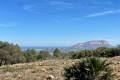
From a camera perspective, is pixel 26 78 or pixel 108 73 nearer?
pixel 108 73

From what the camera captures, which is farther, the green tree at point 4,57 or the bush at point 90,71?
the green tree at point 4,57

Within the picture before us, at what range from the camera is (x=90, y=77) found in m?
11.0

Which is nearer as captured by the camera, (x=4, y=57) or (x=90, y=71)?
(x=90, y=71)

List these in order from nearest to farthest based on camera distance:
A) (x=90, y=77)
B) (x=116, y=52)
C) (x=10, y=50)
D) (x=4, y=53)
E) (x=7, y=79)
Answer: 1. (x=90, y=77)
2. (x=7, y=79)
3. (x=116, y=52)
4. (x=4, y=53)
5. (x=10, y=50)

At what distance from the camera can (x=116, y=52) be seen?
110 ft

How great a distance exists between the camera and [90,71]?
433 inches

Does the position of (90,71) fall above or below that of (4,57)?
below

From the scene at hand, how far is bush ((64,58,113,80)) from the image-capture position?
10984 millimetres

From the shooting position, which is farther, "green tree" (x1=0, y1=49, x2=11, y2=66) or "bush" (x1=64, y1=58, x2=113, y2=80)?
"green tree" (x1=0, y1=49, x2=11, y2=66)

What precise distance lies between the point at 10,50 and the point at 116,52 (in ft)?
118

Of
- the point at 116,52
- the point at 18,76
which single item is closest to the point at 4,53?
the point at 116,52

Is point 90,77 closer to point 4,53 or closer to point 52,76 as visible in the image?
point 52,76

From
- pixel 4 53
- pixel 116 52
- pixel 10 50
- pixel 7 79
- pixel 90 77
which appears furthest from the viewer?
pixel 10 50

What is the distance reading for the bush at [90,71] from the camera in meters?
11.0
